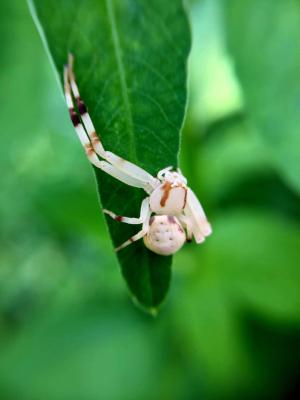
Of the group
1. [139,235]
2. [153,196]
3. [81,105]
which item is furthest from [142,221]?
[81,105]

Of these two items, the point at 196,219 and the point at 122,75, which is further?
the point at 196,219

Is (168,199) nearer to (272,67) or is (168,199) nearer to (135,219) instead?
(135,219)

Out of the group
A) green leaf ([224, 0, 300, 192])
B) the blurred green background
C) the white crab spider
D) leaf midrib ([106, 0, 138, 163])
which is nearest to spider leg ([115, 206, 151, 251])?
the white crab spider

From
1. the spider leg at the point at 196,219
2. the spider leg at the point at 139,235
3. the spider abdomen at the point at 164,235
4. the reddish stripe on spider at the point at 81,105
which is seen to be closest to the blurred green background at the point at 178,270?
the spider leg at the point at 196,219

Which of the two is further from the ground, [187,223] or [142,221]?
[142,221]

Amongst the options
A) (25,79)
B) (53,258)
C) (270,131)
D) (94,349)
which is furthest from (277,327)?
(25,79)

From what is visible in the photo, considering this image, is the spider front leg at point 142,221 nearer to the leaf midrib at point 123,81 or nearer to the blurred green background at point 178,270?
the leaf midrib at point 123,81

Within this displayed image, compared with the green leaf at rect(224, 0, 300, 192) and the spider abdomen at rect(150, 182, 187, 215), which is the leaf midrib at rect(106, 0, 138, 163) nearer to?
the spider abdomen at rect(150, 182, 187, 215)
